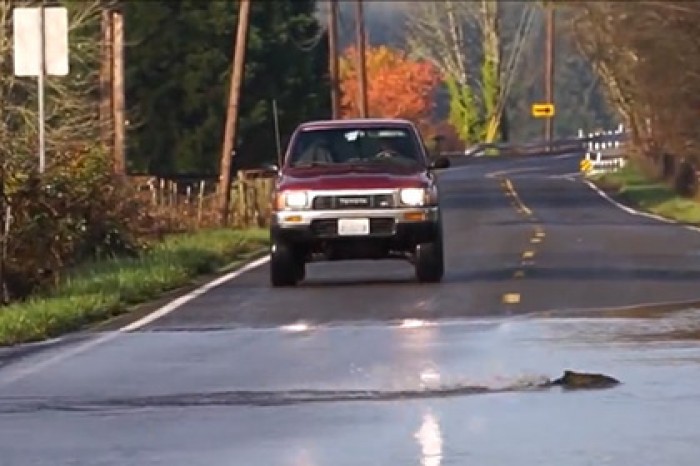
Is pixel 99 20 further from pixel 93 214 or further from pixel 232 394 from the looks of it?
pixel 232 394

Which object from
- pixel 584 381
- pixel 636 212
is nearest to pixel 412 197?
pixel 584 381

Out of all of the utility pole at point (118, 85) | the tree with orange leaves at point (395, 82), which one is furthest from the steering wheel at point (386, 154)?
the tree with orange leaves at point (395, 82)

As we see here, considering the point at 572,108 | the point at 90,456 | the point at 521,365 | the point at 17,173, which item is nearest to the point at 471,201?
the point at 17,173

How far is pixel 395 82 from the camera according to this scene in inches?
4505

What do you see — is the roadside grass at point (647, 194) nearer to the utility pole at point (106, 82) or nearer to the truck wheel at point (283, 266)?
the utility pole at point (106, 82)

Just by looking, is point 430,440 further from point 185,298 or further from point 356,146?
point 356,146

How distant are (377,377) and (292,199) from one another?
30.1 ft

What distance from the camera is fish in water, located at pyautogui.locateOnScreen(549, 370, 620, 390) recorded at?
1418 centimetres

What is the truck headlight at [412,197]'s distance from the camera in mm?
23875

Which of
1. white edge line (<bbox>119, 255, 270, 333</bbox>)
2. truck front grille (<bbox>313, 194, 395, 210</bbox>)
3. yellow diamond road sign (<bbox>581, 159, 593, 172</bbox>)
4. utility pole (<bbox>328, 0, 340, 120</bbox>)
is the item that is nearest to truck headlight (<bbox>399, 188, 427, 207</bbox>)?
truck front grille (<bbox>313, 194, 395, 210</bbox>)

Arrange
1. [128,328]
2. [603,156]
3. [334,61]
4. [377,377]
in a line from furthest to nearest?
1. [603,156]
2. [334,61]
3. [128,328]
4. [377,377]

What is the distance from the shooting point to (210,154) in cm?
Answer: 5891

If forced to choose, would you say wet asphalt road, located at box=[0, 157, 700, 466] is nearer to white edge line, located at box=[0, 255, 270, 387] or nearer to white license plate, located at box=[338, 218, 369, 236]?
white edge line, located at box=[0, 255, 270, 387]

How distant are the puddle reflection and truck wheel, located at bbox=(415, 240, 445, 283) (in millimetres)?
11083
